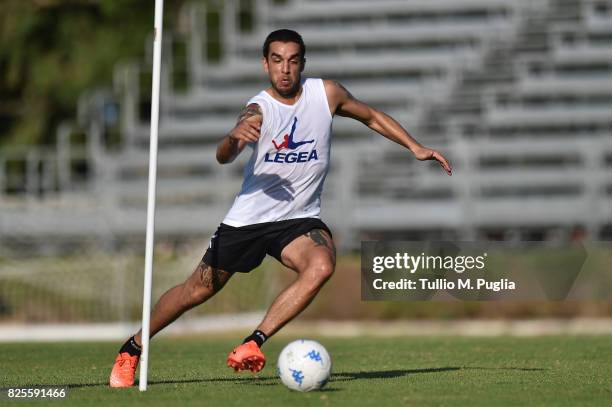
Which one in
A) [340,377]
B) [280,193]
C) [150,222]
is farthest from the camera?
[340,377]

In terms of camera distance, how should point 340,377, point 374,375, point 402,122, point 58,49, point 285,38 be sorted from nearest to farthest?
point 285,38 → point 340,377 → point 374,375 → point 402,122 → point 58,49

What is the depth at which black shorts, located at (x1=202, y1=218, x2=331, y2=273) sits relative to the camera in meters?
8.91

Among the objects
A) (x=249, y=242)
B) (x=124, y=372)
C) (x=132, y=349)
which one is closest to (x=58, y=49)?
(x=249, y=242)

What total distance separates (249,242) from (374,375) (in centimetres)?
139

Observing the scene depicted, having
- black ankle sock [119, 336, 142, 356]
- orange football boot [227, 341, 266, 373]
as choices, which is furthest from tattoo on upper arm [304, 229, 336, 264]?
black ankle sock [119, 336, 142, 356]

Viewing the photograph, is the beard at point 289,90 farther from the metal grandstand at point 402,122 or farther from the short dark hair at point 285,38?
the metal grandstand at point 402,122

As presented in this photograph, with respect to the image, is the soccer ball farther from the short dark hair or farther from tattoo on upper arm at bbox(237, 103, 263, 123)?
the short dark hair

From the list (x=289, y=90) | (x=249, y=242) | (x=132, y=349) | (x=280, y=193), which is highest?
(x=289, y=90)

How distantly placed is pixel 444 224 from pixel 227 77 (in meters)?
7.13

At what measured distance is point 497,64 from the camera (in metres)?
26.0

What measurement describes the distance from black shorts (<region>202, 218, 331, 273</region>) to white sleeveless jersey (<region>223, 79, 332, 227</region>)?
5 cm

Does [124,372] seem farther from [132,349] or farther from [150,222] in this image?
[150,222]

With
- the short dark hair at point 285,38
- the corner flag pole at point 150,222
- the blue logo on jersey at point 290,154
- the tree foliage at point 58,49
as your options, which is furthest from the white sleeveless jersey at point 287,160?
the tree foliage at point 58,49

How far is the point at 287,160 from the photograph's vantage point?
8.80m
